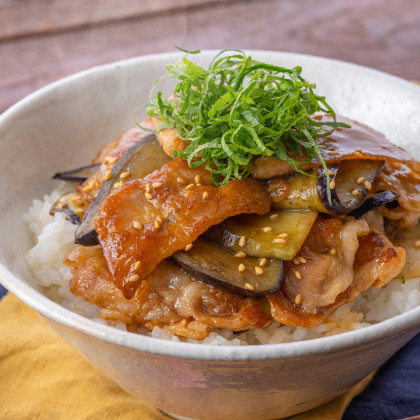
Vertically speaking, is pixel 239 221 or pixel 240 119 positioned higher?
pixel 240 119

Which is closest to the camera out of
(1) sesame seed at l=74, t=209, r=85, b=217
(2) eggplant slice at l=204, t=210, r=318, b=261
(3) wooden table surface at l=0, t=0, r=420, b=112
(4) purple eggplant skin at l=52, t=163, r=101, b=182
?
(2) eggplant slice at l=204, t=210, r=318, b=261

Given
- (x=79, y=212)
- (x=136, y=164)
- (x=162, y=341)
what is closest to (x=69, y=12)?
(x=79, y=212)

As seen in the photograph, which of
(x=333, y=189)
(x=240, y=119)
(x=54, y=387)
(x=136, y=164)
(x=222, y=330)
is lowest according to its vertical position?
(x=54, y=387)

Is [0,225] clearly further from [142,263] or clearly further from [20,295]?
[142,263]

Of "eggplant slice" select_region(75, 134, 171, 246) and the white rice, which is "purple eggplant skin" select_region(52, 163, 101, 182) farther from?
"eggplant slice" select_region(75, 134, 171, 246)

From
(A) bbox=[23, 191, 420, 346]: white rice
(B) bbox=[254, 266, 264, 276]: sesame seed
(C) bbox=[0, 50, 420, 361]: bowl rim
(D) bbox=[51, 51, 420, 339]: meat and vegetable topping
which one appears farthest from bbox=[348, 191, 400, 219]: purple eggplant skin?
(C) bbox=[0, 50, 420, 361]: bowl rim

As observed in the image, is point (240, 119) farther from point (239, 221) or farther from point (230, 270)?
point (230, 270)
